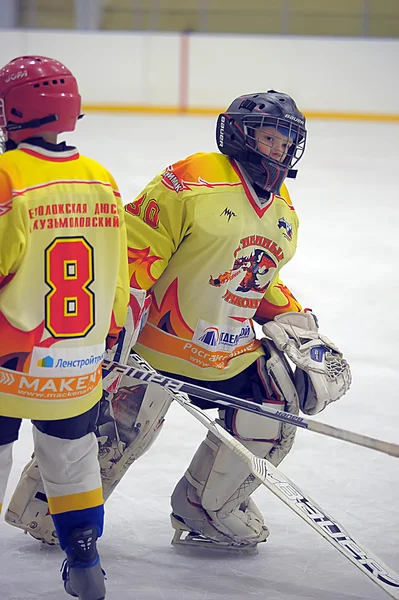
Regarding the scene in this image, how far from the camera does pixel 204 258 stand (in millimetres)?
2287

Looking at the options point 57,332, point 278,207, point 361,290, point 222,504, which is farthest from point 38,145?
point 361,290

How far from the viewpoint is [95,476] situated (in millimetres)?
2014

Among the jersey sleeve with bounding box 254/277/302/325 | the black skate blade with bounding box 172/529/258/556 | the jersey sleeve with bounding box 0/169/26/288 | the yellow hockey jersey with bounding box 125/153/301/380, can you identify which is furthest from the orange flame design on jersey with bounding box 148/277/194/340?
the jersey sleeve with bounding box 0/169/26/288

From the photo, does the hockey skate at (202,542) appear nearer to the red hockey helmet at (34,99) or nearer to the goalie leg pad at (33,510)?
the goalie leg pad at (33,510)

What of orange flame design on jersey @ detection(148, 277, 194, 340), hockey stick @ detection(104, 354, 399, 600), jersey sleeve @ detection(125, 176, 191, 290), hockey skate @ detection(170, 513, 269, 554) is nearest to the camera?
hockey stick @ detection(104, 354, 399, 600)

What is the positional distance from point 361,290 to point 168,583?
114 inches

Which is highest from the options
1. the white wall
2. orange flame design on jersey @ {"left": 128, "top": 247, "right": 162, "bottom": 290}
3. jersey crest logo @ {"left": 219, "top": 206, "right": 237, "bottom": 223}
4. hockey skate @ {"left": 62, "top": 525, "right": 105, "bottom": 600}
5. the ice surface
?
jersey crest logo @ {"left": 219, "top": 206, "right": 237, "bottom": 223}

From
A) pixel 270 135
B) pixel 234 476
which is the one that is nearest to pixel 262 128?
pixel 270 135

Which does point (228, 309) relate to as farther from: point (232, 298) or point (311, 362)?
point (311, 362)

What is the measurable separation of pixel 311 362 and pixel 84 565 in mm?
746

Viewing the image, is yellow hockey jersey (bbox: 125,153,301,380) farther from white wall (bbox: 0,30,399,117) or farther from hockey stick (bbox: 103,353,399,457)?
white wall (bbox: 0,30,399,117)

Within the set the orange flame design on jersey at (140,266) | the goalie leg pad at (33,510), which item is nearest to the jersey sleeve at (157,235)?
the orange flame design on jersey at (140,266)

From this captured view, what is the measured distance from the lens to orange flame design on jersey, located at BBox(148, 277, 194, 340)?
2365mm

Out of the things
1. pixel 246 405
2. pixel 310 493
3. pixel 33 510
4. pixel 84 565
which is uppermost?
pixel 246 405
